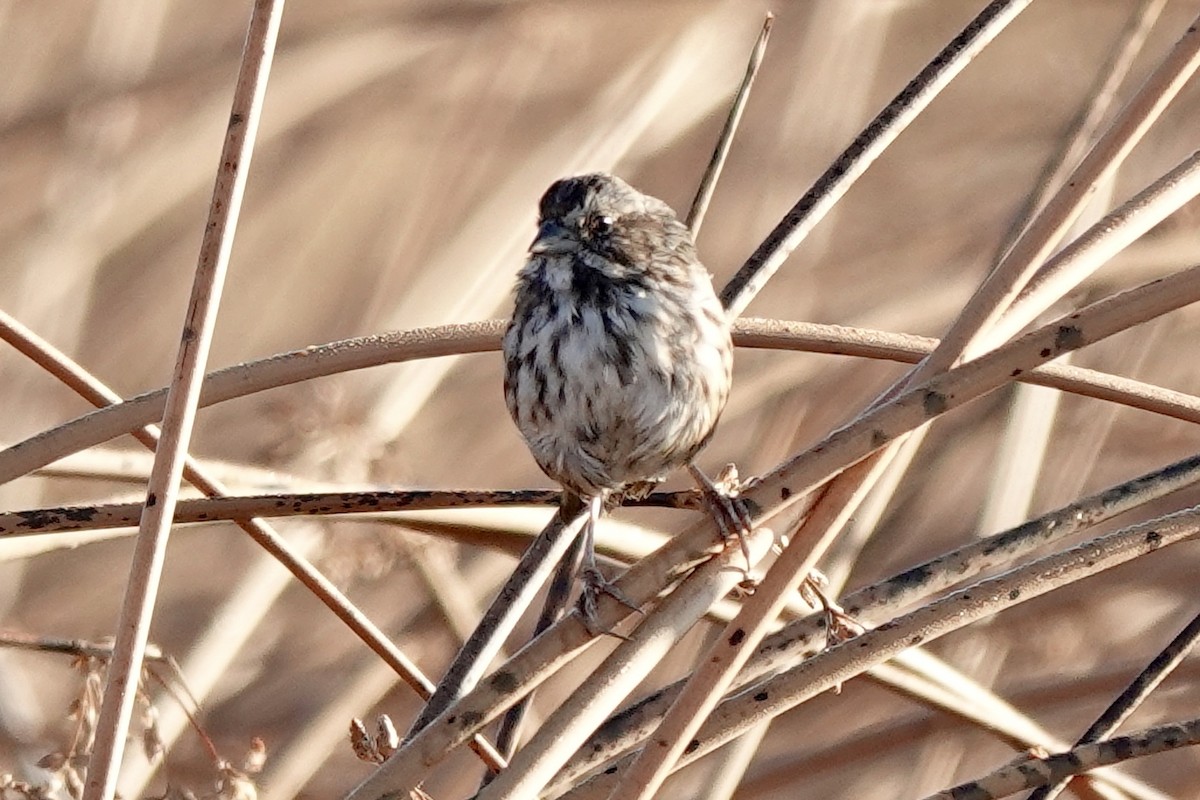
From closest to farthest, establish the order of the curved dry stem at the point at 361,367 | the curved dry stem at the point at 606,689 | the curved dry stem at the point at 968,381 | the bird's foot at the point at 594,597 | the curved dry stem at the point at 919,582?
the curved dry stem at the point at 968,381 → the curved dry stem at the point at 606,689 → the bird's foot at the point at 594,597 → the curved dry stem at the point at 919,582 → the curved dry stem at the point at 361,367

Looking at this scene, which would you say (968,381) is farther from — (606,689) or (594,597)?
(594,597)

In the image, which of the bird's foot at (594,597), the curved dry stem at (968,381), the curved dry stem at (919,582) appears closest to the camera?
the curved dry stem at (968,381)

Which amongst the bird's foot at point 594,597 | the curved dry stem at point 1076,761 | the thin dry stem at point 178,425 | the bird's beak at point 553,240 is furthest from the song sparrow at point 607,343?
the thin dry stem at point 178,425

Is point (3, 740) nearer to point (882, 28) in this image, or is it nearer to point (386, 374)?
point (386, 374)

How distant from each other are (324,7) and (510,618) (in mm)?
2628

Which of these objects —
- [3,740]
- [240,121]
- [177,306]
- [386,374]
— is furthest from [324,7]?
[240,121]

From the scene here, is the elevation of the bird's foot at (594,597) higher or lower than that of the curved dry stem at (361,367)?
lower

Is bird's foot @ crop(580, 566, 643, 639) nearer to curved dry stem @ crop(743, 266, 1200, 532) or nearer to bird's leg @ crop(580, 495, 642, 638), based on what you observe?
bird's leg @ crop(580, 495, 642, 638)

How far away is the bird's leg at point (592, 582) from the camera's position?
1774mm

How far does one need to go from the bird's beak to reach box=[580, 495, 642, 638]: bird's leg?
0.40 metres

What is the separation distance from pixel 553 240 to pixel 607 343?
0.19 metres

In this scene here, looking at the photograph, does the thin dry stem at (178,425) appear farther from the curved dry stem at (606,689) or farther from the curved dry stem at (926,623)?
the curved dry stem at (926,623)

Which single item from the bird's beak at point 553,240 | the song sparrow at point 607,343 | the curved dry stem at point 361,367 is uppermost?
the bird's beak at point 553,240

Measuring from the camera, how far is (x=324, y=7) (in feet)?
14.1
